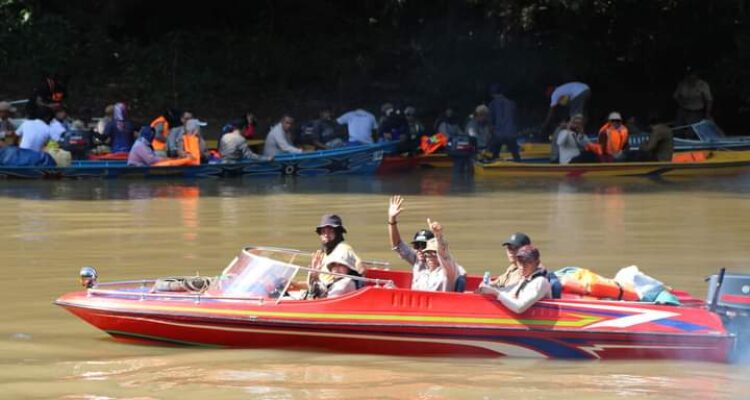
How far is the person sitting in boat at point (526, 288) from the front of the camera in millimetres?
10688

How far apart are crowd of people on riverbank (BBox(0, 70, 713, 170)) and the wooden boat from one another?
28 centimetres

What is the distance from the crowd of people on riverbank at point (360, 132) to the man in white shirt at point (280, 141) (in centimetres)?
2

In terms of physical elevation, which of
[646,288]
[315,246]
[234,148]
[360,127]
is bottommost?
[315,246]

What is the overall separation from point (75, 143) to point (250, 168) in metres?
3.15

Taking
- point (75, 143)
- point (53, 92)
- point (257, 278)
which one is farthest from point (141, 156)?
point (257, 278)

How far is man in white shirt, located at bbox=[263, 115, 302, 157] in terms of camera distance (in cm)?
2594

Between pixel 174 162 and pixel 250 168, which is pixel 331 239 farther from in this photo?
pixel 250 168

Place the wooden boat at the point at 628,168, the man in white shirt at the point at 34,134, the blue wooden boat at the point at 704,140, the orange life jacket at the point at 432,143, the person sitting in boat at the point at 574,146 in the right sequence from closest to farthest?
the man in white shirt at the point at 34,134 < the wooden boat at the point at 628,168 < the person sitting in boat at the point at 574,146 < the blue wooden boat at the point at 704,140 < the orange life jacket at the point at 432,143

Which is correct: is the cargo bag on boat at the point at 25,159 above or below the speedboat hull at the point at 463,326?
above

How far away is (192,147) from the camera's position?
24734 mm

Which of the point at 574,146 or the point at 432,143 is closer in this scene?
the point at 574,146

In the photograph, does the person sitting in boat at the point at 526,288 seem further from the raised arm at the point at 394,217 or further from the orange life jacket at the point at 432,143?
the orange life jacket at the point at 432,143

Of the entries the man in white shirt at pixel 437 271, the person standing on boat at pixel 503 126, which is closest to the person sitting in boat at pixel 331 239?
the man in white shirt at pixel 437 271

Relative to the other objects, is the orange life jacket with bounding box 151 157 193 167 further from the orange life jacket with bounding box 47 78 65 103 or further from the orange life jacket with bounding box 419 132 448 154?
the orange life jacket with bounding box 419 132 448 154
